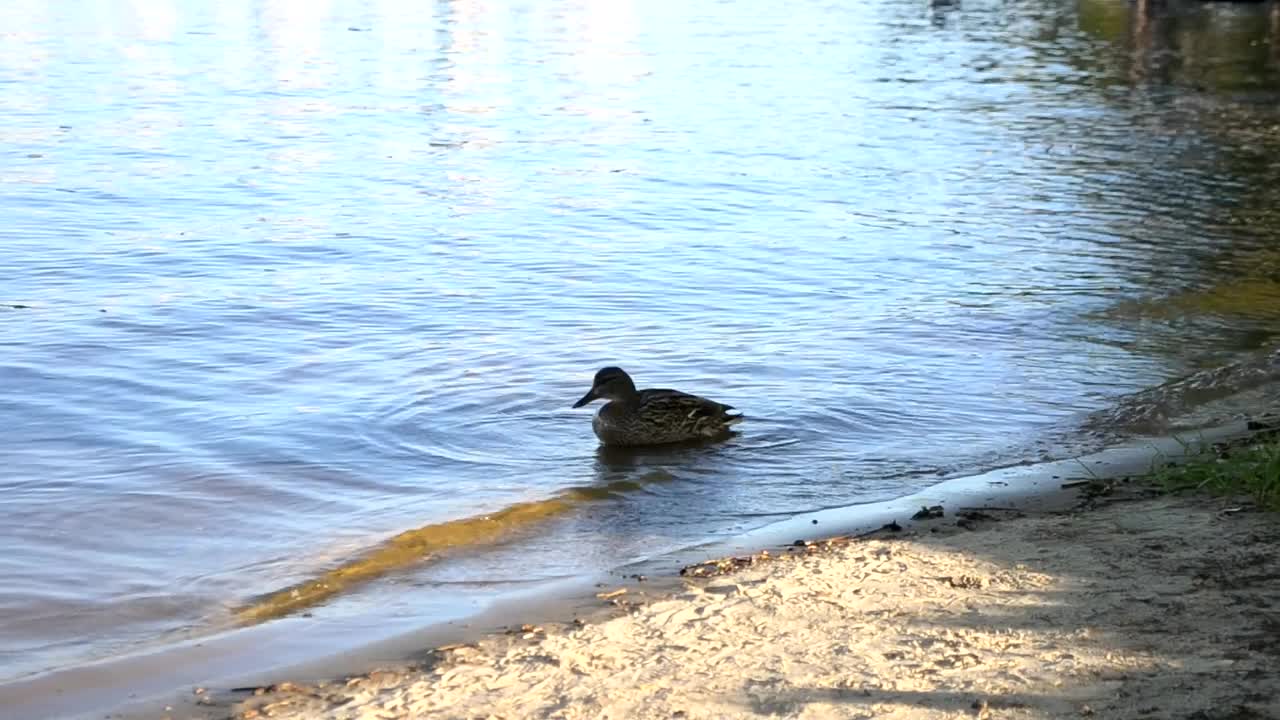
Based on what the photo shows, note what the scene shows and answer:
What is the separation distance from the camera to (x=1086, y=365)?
39.7 ft

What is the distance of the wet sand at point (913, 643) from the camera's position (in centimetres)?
551

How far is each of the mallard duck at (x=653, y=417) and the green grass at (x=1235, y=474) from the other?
106 inches

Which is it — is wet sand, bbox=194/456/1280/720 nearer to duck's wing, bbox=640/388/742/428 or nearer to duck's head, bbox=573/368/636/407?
duck's wing, bbox=640/388/742/428

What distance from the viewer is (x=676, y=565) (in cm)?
750

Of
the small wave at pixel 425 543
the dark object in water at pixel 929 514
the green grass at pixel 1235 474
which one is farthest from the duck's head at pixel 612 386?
the green grass at pixel 1235 474

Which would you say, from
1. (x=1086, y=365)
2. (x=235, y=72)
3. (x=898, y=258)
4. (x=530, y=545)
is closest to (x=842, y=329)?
(x=1086, y=365)

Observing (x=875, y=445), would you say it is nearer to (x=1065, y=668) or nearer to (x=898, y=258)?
(x=1065, y=668)

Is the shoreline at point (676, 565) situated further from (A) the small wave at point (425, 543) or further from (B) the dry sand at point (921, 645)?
(A) the small wave at point (425, 543)

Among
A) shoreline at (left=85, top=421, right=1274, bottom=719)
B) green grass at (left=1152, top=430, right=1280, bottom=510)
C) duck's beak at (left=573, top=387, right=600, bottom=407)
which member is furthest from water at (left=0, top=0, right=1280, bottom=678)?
green grass at (left=1152, top=430, right=1280, bottom=510)

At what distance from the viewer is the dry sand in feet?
18.1

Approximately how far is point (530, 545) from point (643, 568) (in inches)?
31.9

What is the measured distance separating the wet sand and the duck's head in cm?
296

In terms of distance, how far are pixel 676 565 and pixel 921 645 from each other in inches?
66.9

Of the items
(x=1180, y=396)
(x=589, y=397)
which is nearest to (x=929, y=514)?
(x=589, y=397)
